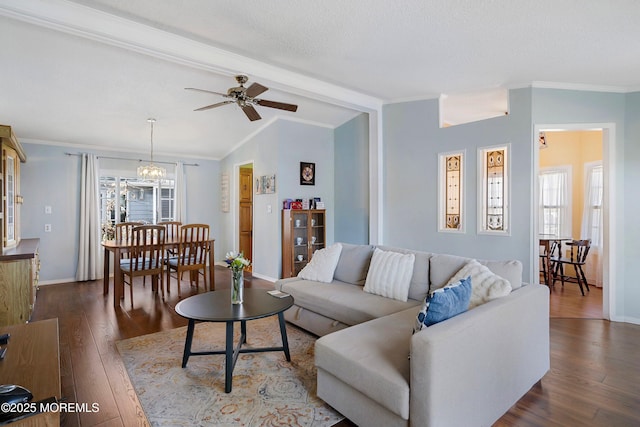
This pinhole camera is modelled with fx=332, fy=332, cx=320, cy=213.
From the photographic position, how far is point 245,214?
6828 mm

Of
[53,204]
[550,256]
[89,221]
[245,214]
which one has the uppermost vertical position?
[53,204]

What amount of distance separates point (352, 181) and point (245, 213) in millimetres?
2430

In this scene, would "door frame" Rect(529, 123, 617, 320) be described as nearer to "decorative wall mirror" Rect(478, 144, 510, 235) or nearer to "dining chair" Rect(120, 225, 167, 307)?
"decorative wall mirror" Rect(478, 144, 510, 235)

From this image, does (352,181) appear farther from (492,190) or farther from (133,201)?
(133,201)

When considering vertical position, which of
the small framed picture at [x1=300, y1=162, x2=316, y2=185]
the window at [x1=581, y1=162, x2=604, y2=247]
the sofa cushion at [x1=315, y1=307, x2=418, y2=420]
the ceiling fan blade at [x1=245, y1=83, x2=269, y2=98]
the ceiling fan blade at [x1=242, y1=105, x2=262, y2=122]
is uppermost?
the ceiling fan blade at [x1=245, y1=83, x2=269, y2=98]

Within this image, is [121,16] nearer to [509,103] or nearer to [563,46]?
[563,46]

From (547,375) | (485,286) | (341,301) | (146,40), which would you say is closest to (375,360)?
(485,286)

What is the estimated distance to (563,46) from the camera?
296 centimetres

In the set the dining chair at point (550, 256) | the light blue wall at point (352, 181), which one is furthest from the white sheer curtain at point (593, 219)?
the light blue wall at point (352, 181)

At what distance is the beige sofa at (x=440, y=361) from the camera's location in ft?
5.09

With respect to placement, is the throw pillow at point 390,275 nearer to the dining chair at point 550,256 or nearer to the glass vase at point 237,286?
the glass vase at point 237,286

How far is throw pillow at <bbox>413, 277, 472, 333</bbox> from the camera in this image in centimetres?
174

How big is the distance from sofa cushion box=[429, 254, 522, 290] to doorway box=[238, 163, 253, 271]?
4.58 meters

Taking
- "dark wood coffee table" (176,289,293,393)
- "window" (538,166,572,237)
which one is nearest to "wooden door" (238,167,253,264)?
"dark wood coffee table" (176,289,293,393)
